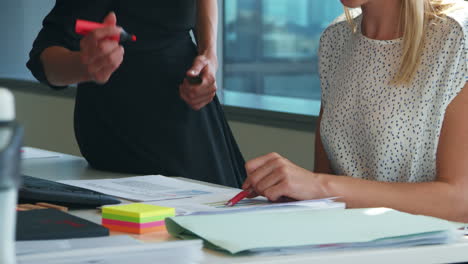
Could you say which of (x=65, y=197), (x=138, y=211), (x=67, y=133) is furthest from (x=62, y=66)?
(x=67, y=133)

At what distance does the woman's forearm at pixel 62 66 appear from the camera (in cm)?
171

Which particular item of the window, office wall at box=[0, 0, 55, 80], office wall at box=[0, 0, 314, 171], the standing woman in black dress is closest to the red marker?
the standing woman in black dress

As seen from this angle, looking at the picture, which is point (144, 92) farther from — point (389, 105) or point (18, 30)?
point (18, 30)

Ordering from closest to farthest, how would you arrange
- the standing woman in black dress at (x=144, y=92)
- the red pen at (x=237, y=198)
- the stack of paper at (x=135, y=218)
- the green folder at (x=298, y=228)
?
the green folder at (x=298, y=228)
the stack of paper at (x=135, y=218)
the red pen at (x=237, y=198)
the standing woman in black dress at (x=144, y=92)

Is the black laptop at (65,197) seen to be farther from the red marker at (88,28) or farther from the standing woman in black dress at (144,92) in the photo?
the standing woman in black dress at (144,92)

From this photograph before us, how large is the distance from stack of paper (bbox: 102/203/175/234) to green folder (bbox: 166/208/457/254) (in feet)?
0.16

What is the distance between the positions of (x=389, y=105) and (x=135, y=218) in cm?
82

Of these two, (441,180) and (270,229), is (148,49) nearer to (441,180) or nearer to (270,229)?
(441,180)

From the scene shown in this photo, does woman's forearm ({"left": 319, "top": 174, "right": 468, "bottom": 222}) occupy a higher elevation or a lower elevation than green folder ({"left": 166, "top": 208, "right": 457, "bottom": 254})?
lower

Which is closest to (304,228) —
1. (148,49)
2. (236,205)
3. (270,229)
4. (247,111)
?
(270,229)

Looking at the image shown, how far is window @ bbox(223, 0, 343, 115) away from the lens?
157 inches

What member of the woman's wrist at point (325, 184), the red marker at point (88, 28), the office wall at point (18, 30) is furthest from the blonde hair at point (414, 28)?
the office wall at point (18, 30)

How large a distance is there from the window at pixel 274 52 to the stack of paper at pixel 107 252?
112 inches

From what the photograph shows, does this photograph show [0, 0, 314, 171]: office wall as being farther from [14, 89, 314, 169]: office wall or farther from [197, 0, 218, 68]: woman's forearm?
[197, 0, 218, 68]: woman's forearm
